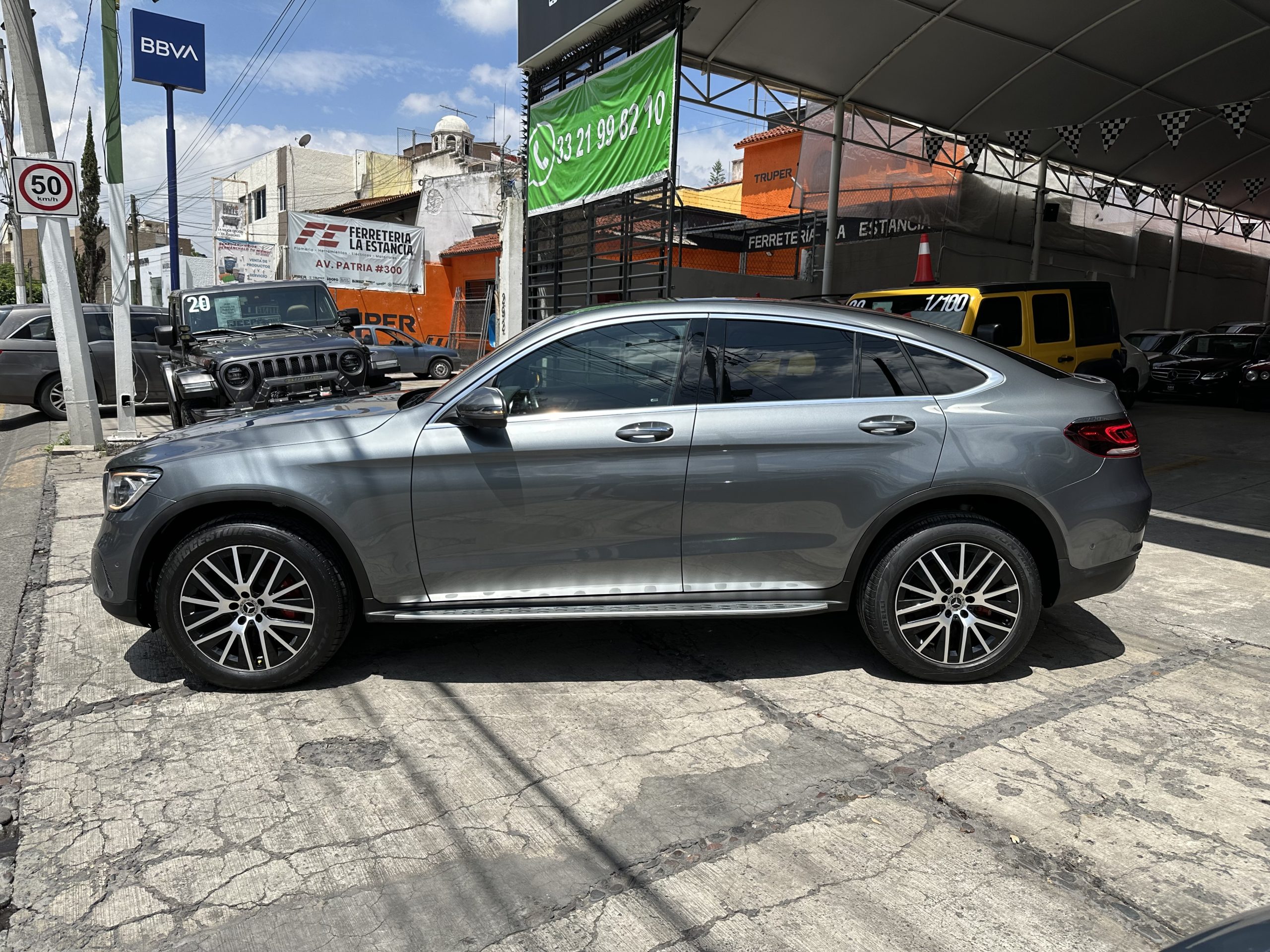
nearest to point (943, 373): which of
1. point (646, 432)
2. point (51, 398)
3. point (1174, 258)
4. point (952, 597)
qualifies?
point (952, 597)

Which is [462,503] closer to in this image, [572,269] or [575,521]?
[575,521]

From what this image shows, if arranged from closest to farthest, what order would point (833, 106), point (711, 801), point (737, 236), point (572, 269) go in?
point (711, 801) → point (572, 269) → point (833, 106) → point (737, 236)

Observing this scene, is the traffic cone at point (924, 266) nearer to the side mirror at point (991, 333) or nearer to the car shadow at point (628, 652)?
the side mirror at point (991, 333)

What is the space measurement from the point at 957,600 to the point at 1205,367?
15.7 metres

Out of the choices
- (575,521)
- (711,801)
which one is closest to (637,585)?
(575,521)

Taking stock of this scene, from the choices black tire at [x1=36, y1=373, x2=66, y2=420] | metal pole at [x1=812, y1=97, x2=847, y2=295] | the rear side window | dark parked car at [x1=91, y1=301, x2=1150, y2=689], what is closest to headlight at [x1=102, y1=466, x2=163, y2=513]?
dark parked car at [x1=91, y1=301, x2=1150, y2=689]

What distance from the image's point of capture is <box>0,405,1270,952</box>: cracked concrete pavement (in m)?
2.54

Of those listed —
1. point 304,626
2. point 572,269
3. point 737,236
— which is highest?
point 737,236

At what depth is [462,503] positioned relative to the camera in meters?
3.86

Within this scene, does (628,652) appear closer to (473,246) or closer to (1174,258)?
(473,246)

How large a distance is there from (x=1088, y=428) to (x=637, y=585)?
7.11 ft

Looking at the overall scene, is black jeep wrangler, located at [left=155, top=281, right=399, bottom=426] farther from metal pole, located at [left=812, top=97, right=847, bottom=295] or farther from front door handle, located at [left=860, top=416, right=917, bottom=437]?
metal pole, located at [left=812, top=97, right=847, bottom=295]

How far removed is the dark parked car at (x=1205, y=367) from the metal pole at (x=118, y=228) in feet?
56.9

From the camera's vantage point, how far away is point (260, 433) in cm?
396
